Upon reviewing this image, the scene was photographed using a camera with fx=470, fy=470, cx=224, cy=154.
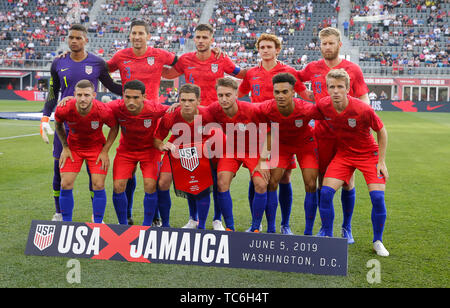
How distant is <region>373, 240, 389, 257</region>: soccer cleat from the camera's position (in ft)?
15.3

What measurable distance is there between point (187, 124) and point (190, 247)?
1622mm

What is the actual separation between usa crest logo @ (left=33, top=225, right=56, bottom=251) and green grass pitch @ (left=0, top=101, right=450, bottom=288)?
0.14m

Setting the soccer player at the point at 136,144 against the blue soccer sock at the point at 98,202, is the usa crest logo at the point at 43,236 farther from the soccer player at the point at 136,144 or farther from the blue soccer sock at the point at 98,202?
the soccer player at the point at 136,144

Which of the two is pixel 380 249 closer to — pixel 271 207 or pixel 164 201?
pixel 271 207

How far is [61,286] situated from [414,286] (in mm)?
2843

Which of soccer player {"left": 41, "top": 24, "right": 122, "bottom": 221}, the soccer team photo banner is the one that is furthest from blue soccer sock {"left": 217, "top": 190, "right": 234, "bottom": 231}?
soccer player {"left": 41, "top": 24, "right": 122, "bottom": 221}

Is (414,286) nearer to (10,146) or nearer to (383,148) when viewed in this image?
(383,148)

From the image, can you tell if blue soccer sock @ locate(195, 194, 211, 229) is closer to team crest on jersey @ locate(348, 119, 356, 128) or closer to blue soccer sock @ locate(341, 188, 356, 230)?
blue soccer sock @ locate(341, 188, 356, 230)

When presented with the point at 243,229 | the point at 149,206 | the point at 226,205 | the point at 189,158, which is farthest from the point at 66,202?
the point at 243,229

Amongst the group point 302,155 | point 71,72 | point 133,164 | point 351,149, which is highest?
point 71,72

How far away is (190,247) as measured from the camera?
422 cm

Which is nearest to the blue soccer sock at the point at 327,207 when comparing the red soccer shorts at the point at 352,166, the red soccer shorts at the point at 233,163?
the red soccer shorts at the point at 352,166
